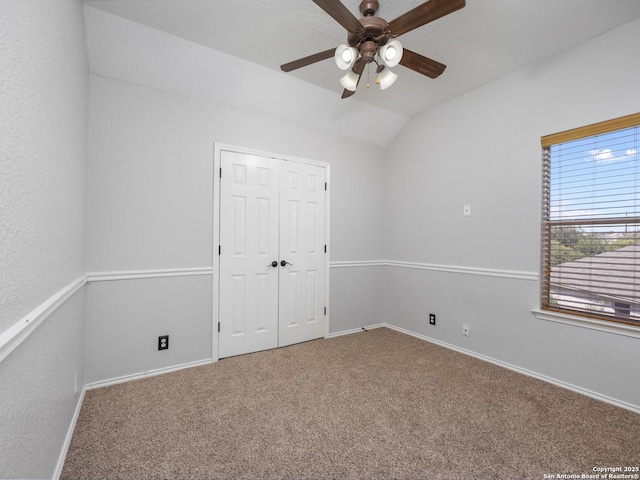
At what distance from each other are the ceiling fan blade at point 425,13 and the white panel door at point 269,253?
1849 millimetres

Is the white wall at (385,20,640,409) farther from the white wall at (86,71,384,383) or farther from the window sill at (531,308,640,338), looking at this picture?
the white wall at (86,71,384,383)

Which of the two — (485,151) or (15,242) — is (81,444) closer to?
(15,242)

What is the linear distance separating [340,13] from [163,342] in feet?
9.12

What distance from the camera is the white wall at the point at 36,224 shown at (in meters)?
0.81

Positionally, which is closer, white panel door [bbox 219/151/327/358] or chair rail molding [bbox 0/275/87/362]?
chair rail molding [bbox 0/275/87/362]

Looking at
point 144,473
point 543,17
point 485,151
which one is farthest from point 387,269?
point 144,473

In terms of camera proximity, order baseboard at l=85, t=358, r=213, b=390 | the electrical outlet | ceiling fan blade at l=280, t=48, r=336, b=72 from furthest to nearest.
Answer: the electrical outlet, baseboard at l=85, t=358, r=213, b=390, ceiling fan blade at l=280, t=48, r=336, b=72

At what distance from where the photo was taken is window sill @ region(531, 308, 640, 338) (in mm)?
2031

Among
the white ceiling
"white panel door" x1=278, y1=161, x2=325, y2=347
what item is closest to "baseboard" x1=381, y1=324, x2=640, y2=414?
"white panel door" x1=278, y1=161, x2=325, y2=347

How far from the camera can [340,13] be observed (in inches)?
57.0

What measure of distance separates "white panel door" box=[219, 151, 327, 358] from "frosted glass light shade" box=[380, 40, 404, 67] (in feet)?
5.71

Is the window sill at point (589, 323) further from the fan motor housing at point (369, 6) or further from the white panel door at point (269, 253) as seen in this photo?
the fan motor housing at point (369, 6)

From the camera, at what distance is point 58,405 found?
1.40 metres

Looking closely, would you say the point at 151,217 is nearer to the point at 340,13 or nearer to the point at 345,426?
the point at 340,13
